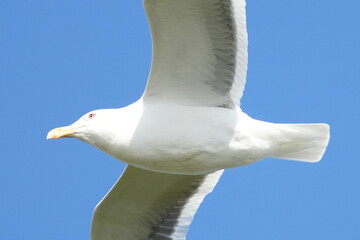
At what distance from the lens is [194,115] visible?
338 inches

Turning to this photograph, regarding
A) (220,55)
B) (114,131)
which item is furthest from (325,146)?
(114,131)

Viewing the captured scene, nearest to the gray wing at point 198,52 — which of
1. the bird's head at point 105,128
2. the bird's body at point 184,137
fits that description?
the bird's body at point 184,137

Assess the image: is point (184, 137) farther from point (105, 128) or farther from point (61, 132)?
point (61, 132)

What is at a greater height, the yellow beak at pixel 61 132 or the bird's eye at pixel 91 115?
the bird's eye at pixel 91 115

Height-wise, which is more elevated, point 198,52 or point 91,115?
point 198,52

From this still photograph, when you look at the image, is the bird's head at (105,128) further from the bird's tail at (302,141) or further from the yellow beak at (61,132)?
the bird's tail at (302,141)

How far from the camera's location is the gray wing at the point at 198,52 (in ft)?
27.3

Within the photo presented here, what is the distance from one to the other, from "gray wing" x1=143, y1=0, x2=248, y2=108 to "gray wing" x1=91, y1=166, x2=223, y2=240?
46.1 inches

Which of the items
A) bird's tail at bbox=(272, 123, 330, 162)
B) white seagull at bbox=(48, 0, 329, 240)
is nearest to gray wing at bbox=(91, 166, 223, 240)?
white seagull at bbox=(48, 0, 329, 240)

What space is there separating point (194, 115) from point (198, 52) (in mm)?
575

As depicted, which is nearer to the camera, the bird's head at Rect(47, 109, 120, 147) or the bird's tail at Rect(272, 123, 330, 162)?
the bird's head at Rect(47, 109, 120, 147)

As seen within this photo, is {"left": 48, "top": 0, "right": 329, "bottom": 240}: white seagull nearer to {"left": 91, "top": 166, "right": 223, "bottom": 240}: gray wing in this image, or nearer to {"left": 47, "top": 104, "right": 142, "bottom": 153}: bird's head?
{"left": 47, "top": 104, "right": 142, "bottom": 153}: bird's head

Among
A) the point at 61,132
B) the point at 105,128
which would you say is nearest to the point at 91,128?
the point at 105,128

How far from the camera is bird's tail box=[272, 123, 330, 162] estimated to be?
8672 millimetres
